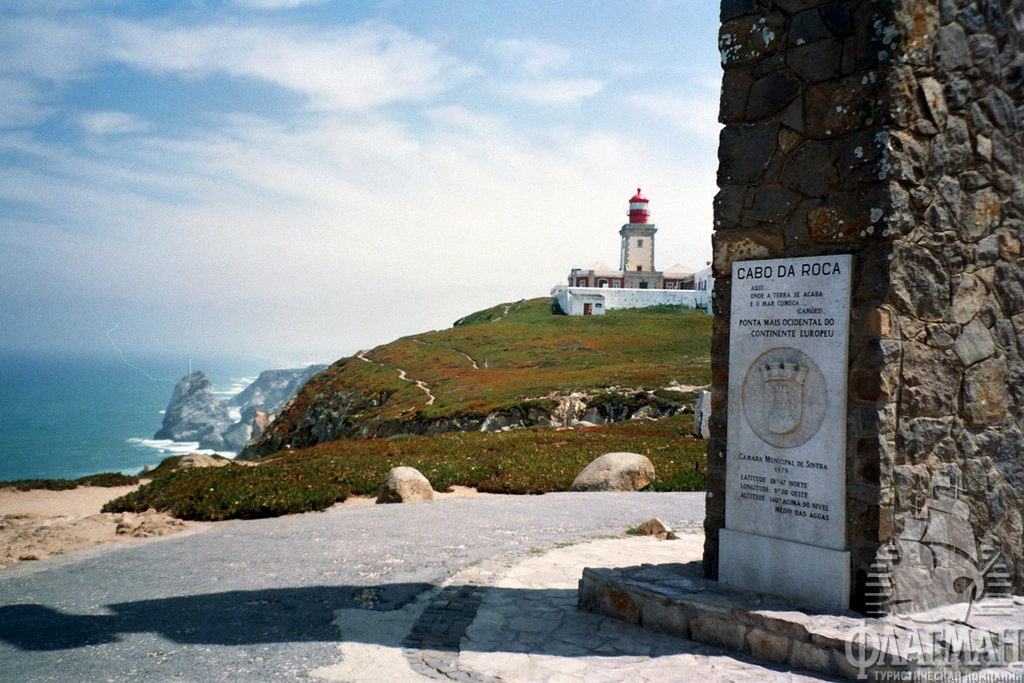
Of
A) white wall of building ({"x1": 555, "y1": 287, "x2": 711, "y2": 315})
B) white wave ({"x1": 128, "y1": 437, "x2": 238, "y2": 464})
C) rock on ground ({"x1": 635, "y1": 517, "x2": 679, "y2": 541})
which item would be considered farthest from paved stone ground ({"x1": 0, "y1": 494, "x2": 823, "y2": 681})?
white wave ({"x1": 128, "y1": 437, "x2": 238, "y2": 464})

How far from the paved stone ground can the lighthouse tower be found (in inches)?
3839

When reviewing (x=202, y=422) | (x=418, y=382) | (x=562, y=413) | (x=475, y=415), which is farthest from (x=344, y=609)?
(x=202, y=422)

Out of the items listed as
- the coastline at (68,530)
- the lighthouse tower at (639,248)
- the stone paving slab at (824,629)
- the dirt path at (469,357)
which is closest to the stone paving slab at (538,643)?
the stone paving slab at (824,629)

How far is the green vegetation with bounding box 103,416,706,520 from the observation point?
1576 centimetres

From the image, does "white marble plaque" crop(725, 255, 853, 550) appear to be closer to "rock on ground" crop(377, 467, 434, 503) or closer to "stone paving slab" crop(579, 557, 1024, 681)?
"stone paving slab" crop(579, 557, 1024, 681)

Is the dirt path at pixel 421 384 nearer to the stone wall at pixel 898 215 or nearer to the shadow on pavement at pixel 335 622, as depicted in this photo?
the shadow on pavement at pixel 335 622

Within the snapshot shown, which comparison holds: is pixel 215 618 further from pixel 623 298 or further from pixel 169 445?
pixel 169 445

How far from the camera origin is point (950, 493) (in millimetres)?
6820

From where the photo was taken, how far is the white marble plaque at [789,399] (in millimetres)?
6637

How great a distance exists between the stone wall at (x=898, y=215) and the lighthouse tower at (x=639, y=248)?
336ft

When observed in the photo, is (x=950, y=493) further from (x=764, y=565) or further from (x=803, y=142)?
(x=803, y=142)

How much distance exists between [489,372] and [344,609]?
174 feet

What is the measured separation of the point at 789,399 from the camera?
698 cm

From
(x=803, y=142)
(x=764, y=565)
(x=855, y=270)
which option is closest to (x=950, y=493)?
(x=764, y=565)
